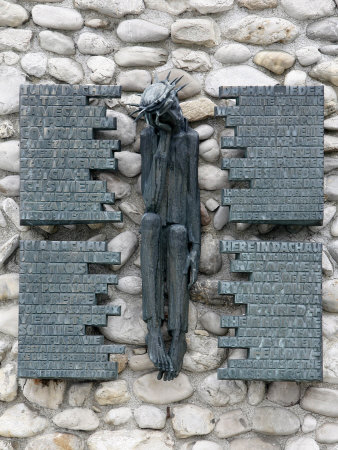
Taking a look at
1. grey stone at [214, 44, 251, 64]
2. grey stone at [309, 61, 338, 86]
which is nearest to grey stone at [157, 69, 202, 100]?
grey stone at [214, 44, 251, 64]

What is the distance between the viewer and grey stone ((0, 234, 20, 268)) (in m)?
2.49

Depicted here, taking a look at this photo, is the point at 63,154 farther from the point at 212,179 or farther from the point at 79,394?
the point at 79,394

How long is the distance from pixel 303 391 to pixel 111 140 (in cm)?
92

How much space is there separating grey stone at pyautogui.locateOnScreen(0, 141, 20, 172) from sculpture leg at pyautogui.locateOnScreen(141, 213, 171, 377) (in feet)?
1.45

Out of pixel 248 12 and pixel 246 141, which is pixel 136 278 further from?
pixel 248 12

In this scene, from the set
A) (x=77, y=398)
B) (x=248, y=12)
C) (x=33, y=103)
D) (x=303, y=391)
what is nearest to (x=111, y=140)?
(x=33, y=103)

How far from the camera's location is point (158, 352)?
2.38 metres

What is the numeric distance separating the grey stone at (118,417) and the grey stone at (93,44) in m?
1.08

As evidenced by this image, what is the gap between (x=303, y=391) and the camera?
2.44 m

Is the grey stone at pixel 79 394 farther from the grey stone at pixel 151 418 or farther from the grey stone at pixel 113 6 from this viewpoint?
the grey stone at pixel 113 6

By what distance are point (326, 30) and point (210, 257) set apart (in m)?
0.77

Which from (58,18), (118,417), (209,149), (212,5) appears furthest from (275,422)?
(58,18)

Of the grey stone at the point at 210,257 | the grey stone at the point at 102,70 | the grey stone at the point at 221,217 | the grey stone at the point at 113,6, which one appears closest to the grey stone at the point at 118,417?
the grey stone at the point at 210,257

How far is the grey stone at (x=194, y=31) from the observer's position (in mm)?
2533
